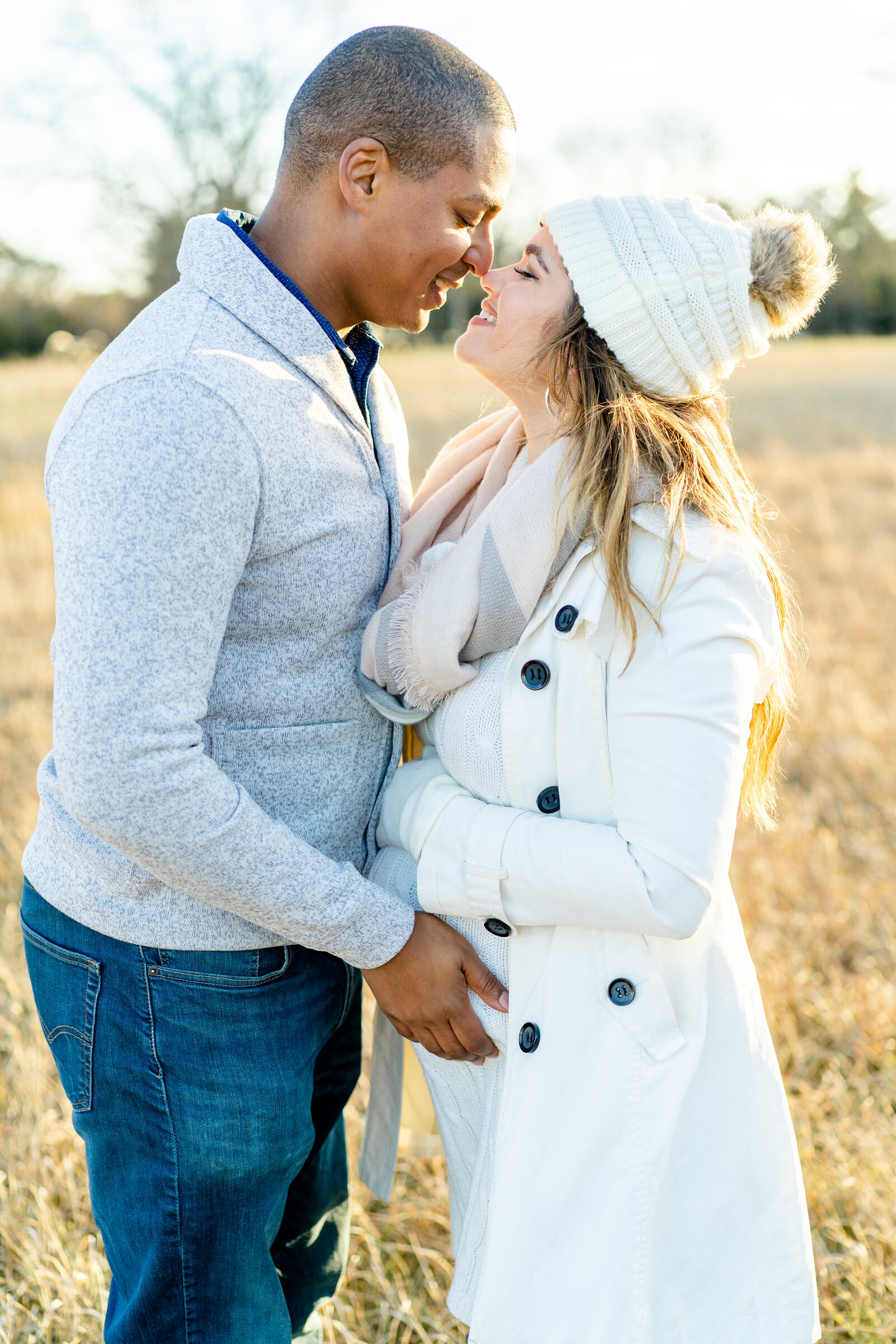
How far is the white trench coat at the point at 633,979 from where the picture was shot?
5.13 ft

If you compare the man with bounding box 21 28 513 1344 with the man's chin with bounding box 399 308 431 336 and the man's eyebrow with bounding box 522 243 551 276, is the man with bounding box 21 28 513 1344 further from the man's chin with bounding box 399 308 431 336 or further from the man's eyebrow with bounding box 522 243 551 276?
the man's eyebrow with bounding box 522 243 551 276

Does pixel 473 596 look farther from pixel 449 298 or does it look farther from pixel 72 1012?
pixel 449 298

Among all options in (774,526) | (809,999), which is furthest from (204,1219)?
(774,526)

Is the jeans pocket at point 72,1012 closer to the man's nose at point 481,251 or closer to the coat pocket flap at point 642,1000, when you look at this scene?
the coat pocket flap at point 642,1000

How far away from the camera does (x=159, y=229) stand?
2388cm

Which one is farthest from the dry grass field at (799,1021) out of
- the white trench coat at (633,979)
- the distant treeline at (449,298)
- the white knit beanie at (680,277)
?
the distant treeline at (449,298)

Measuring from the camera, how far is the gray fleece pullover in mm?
1395

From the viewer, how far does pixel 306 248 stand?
6.10ft

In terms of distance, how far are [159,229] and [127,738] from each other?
82.8 feet

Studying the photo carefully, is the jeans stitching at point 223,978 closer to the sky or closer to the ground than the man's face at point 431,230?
closer to the ground

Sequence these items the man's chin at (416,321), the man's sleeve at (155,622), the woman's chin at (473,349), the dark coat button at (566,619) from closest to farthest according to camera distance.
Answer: the man's sleeve at (155,622), the dark coat button at (566,619), the woman's chin at (473,349), the man's chin at (416,321)

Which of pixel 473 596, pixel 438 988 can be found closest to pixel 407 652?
pixel 473 596

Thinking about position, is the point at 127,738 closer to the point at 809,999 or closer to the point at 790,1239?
the point at 790,1239

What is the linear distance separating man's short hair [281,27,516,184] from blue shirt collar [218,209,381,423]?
142mm
